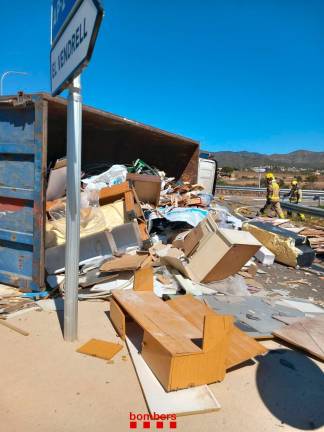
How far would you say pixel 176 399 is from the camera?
7.07 feet

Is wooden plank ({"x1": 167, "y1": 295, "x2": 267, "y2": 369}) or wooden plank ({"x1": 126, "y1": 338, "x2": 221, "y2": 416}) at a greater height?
wooden plank ({"x1": 167, "y1": 295, "x2": 267, "y2": 369})

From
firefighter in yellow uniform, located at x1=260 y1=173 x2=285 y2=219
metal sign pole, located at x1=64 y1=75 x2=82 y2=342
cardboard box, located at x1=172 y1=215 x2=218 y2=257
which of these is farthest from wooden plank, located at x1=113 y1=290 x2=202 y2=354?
firefighter in yellow uniform, located at x1=260 y1=173 x2=285 y2=219

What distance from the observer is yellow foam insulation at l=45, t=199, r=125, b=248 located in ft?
13.2

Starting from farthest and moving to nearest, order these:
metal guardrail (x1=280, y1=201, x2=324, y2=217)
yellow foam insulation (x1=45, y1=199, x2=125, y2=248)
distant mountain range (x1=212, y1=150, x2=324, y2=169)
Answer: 1. distant mountain range (x1=212, y1=150, x2=324, y2=169)
2. metal guardrail (x1=280, y1=201, x2=324, y2=217)
3. yellow foam insulation (x1=45, y1=199, x2=125, y2=248)

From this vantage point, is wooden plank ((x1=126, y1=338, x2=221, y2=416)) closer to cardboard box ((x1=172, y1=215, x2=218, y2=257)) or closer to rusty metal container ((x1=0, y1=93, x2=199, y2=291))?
rusty metal container ((x1=0, y1=93, x2=199, y2=291))

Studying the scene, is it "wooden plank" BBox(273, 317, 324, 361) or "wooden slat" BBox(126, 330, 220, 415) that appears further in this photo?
"wooden plank" BBox(273, 317, 324, 361)

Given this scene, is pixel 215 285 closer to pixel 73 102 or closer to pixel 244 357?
pixel 244 357

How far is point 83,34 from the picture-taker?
86.4 inches

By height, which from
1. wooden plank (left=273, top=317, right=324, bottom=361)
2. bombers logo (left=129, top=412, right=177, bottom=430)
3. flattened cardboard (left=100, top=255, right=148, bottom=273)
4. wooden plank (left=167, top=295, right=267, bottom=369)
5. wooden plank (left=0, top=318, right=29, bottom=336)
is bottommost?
bombers logo (left=129, top=412, right=177, bottom=430)


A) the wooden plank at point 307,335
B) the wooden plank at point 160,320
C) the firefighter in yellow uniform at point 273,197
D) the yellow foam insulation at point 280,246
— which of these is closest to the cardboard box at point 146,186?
the yellow foam insulation at point 280,246

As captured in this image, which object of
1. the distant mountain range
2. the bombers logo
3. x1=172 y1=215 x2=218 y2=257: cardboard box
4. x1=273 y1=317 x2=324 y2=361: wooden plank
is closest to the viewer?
the bombers logo

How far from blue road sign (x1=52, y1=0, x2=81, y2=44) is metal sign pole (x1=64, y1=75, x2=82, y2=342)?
35 centimetres

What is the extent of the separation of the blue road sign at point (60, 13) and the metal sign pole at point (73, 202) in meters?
0.35

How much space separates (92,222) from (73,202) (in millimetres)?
1680
